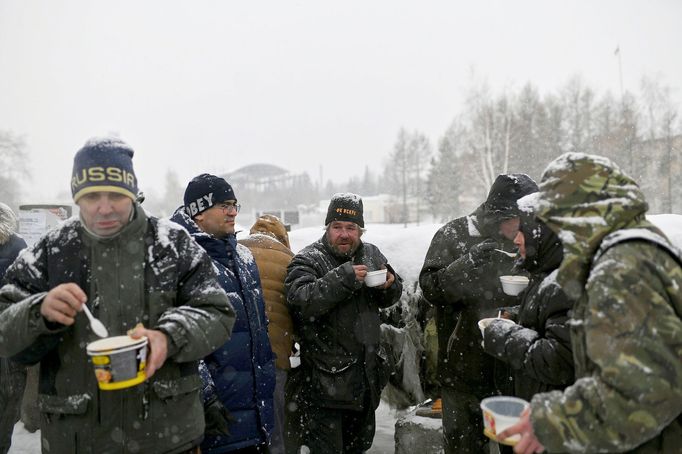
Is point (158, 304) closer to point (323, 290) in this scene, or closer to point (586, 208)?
point (323, 290)

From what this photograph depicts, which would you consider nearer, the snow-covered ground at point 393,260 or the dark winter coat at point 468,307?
the dark winter coat at point 468,307

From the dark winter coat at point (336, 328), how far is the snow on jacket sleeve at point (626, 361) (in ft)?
6.52

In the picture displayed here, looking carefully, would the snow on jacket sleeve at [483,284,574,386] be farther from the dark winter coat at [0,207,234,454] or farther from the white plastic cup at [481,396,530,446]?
the dark winter coat at [0,207,234,454]

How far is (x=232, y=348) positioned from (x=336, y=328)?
0.98 m

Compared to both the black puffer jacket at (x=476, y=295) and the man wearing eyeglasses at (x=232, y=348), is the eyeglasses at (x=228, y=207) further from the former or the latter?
the black puffer jacket at (x=476, y=295)

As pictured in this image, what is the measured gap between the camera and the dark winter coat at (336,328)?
131 inches

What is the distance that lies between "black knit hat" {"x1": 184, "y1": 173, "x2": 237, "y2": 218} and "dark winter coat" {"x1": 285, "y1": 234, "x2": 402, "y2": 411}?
86 cm

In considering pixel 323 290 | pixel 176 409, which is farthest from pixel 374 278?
pixel 176 409

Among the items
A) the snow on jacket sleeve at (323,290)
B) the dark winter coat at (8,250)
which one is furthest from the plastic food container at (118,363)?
the dark winter coat at (8,250)

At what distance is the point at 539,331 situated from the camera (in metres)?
2.24

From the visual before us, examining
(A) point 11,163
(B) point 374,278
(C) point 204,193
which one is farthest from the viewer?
(A) point 11,163

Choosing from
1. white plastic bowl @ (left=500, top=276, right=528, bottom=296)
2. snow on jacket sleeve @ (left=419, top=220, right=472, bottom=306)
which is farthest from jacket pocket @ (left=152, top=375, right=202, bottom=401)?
snow on jacket sleeve @ (left=419, top=220, right=472, bottom=306)

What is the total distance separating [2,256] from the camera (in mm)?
3906

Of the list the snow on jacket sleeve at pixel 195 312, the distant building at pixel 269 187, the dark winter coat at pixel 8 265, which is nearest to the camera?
the snow on jacket sleeve at pixel 195 312
